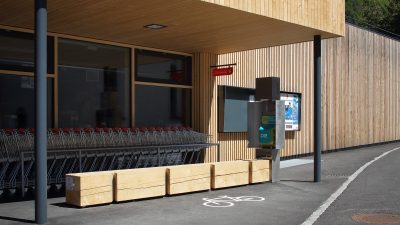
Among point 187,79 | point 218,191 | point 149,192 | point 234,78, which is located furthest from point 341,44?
point 149,192

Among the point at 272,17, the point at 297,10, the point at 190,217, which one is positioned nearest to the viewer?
the point at 190,217

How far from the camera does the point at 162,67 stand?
1505cm

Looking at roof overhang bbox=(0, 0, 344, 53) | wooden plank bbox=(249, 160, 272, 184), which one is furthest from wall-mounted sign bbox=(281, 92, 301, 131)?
wooden plank bbox=(249, 160, 272, 184)

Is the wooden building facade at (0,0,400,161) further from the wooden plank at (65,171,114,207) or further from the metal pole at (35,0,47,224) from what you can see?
the wooden plank at (65,171,114,207)

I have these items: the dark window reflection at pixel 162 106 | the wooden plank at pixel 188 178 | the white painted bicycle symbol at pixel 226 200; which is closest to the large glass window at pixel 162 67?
the dark window reflection at pixel 162 106

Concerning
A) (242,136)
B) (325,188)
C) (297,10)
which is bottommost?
(325,188)

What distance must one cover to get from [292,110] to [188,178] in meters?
9.76

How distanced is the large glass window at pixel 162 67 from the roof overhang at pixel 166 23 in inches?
15.5

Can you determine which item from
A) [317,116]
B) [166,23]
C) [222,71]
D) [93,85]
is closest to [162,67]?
[222,71]

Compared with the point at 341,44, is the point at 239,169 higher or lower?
lower

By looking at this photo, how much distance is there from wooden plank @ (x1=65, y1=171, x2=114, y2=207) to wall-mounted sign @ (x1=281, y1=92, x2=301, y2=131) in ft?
36.1

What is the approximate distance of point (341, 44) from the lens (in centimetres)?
2322

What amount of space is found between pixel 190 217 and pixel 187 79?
26.0 ft

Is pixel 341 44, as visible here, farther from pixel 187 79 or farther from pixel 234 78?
pixel 187 79
